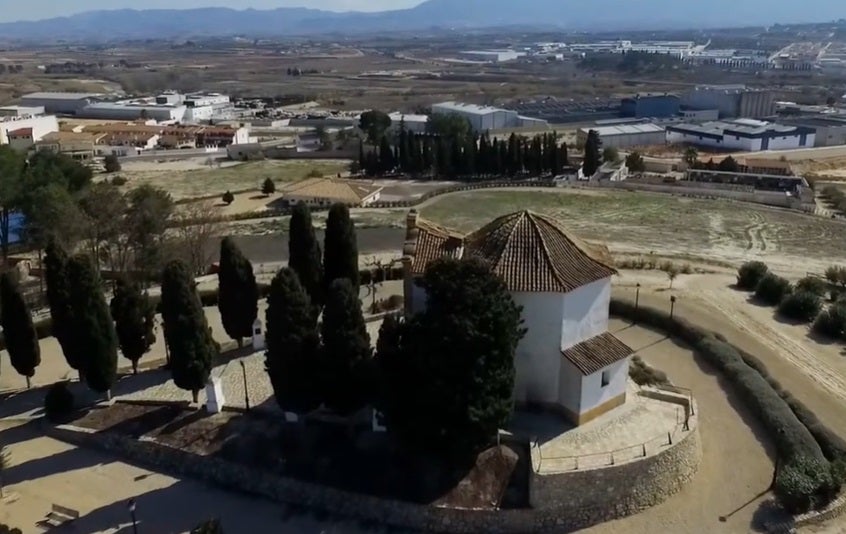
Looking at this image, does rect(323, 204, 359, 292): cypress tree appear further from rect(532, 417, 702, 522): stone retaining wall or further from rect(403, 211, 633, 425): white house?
rect(532, 417, 702, 522): stone retaining wall

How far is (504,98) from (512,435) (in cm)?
13387

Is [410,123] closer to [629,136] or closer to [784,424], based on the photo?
[629,136]

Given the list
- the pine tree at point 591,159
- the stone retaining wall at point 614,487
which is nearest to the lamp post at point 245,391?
the stone retaining wall at point 614,487

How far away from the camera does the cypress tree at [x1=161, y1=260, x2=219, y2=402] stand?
78.0 ft

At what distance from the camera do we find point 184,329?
23.8m

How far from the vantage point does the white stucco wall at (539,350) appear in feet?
73.9

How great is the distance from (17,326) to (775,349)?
96.8 feet

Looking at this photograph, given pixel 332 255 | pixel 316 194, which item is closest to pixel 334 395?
pixel 332 255

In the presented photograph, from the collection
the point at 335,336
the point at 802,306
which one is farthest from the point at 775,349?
the point at 335,336

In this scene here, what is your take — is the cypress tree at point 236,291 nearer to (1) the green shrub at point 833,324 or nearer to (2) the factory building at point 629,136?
(1) the green shrub at point 833,324

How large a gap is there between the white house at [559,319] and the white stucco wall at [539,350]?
31 millimetres

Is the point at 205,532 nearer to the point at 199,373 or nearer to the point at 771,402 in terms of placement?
the point at 199,373

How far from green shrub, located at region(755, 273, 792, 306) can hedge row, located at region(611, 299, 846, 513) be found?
6479mm

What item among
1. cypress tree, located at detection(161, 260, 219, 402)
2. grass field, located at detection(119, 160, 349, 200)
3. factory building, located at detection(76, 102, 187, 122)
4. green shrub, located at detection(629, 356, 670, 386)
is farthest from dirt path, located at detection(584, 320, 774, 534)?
factory building, located at detection(76, 102, 187, 122)
